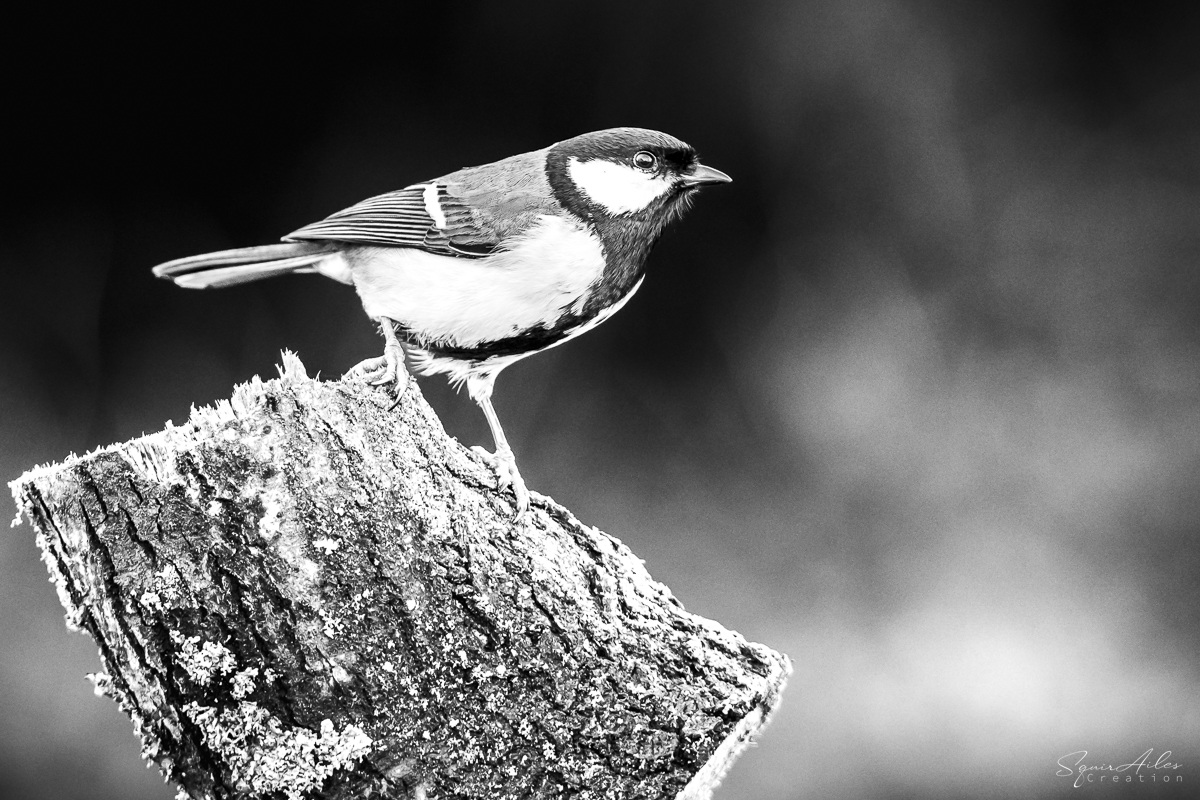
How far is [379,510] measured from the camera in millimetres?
1835

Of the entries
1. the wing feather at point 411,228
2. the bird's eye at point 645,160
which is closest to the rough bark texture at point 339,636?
the wing feather at point 411,228

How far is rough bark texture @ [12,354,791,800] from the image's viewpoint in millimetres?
1712

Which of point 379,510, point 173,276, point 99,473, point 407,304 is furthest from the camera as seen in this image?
point 173,276

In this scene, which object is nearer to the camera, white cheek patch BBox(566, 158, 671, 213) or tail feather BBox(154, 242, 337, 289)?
white cheek patch BBox(566, 158, 671, 213)

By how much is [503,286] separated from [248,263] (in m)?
0.87

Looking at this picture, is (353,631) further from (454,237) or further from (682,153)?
(682,153)

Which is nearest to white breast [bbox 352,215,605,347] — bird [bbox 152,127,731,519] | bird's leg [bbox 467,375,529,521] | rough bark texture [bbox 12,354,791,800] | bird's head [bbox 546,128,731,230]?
bird [bbox 152,127,731,519]

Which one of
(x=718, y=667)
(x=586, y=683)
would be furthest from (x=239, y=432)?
(x=718, y=667)

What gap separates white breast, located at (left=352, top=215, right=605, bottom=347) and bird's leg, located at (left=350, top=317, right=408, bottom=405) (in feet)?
0.39

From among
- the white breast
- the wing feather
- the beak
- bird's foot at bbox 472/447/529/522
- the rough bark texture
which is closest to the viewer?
the rough bark texture

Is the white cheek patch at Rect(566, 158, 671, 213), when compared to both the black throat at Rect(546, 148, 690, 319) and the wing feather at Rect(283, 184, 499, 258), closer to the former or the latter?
the black throat at Rect(546, 148, 690, 319)

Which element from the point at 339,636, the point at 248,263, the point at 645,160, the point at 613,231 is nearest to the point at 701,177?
the point at 645,160

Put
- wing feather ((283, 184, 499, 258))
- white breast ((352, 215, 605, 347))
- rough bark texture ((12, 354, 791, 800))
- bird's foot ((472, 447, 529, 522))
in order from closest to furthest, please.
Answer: rough bark texture ((12, 354, 791, 800)) < bird's foot ((472, 447, 529, 522)) < white breast ((352, 215, 605, 347)) < wing feather ((283, 184, 499, 258))

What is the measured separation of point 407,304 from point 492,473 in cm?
67
